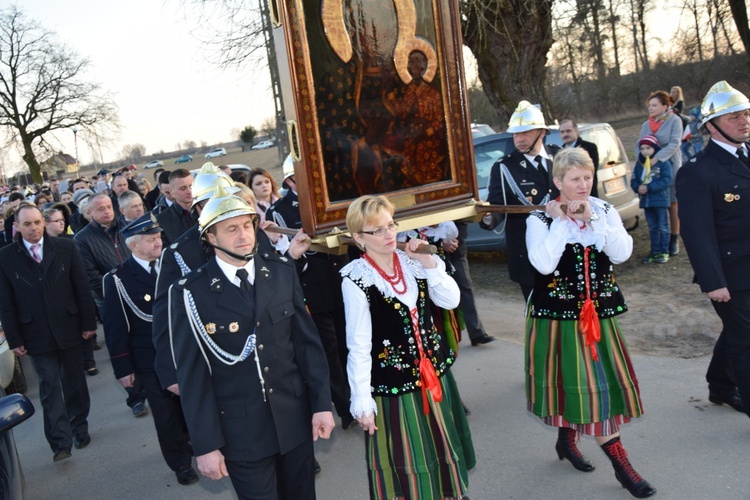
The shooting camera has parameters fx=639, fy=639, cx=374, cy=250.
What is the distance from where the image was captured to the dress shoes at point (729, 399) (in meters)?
4.23

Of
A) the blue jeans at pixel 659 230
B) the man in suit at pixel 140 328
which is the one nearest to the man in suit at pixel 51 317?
the man in suit at pixel 140 328

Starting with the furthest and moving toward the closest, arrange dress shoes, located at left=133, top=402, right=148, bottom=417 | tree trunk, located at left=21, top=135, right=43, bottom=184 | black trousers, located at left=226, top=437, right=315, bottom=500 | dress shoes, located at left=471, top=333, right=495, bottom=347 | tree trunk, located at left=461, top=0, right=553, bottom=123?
tree trunk, located at left=21, top=135, right=43, bottom=184
tree trunk, located at left=461, top=0, right=553, bottom=123
dress shoes, located at left=471, top=333, right=495, bottom=347
dress shoes, located at left=133, top=402, right=148, bottom=417
black trousers, located at left=226, top=437, right=315, bottom=500

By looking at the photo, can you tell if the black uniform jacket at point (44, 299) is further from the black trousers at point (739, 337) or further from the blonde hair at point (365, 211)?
the black trousers at point (739, 337)

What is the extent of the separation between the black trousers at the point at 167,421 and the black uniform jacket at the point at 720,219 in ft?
11.6

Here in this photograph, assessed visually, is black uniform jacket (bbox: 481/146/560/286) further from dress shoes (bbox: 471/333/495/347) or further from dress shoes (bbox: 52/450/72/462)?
dress shoes (bbox: 52/450/72/462)

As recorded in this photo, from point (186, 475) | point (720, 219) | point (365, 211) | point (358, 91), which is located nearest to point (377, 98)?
point (358, 91)

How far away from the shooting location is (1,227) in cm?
1043

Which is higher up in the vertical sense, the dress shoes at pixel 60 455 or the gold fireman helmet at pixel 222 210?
the gold fireman helmet at pixel 222 210

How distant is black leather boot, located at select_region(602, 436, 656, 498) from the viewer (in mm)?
3467

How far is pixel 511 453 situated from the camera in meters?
4.21

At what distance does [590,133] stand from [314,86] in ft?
20.6

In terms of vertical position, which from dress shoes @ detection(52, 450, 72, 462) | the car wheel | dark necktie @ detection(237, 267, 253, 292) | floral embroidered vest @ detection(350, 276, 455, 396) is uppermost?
dark necktie @ detection(237, 267, 253, 292)

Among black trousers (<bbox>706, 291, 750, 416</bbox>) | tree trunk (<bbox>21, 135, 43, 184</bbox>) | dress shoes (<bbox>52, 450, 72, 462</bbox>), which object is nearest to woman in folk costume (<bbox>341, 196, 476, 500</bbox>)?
black trousers (<bbox>706, 291, 750, 416</bbox>)

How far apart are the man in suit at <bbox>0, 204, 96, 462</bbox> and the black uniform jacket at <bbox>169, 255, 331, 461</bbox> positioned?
125 inches
